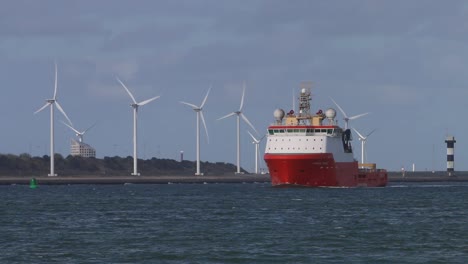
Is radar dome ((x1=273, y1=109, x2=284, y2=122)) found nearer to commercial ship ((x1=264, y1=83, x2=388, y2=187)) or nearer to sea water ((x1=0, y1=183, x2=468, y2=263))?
commercial ship ((x1=264, y1=83, x2=388, y2=187))

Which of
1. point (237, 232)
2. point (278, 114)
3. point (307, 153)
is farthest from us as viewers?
point (278, 114)

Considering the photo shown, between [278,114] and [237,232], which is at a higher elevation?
[278,114]

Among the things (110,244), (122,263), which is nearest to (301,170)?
(110,244)

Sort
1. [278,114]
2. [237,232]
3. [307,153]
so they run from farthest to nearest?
1. [278,114]
2. [307,153]
3. [237,232]

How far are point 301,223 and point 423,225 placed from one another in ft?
33.3

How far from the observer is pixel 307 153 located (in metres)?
160

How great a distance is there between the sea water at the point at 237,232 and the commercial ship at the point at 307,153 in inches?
1306

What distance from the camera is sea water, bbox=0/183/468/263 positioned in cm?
6594

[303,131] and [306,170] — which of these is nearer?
[306,170]

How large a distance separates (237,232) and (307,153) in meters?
79.2

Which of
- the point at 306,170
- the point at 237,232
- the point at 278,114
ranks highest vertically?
the point at 278,114

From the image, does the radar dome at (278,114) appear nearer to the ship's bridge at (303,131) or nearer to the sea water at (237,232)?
the ship's bridge at (303,131)

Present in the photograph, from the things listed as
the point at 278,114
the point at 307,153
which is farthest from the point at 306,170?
the point at 278,114

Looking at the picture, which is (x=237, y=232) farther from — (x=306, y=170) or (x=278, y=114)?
(x=278, y=114)
